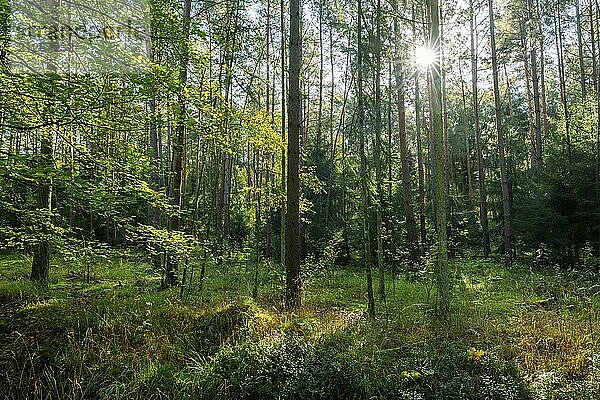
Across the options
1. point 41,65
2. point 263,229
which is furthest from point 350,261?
point 41,65

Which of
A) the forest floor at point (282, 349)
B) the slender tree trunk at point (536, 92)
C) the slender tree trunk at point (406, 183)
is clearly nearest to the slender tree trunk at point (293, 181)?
the forest floor at point (282, 349)

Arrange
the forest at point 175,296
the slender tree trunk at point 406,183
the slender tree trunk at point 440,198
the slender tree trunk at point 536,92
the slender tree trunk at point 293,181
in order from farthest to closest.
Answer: the slender tree trunk at point 536,92
the slender tree trunk at point 406,183
the slender tree trunk at point 293,181
the slender tree trunk at point 440,198
the forest at point 175,296

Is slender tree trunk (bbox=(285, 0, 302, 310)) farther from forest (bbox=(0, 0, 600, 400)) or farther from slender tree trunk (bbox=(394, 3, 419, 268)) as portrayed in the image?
slender tree trunk (bbox=(394, 3, 419, 268))

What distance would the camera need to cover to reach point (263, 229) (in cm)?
1684

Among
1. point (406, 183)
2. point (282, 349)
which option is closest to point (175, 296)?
point (282, 349)

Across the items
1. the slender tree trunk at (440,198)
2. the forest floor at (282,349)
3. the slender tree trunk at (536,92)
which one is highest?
the slender tree trunk at (536,92)

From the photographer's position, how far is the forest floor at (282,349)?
4184 mm

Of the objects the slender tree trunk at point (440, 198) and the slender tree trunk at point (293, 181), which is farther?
the slender tree trunk at point (293, 181)

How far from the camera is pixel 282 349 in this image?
460 cm

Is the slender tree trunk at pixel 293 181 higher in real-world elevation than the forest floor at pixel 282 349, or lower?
higher

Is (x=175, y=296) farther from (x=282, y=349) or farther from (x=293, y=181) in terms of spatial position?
(x=282, y=349)

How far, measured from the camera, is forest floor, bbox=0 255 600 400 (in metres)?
4.18

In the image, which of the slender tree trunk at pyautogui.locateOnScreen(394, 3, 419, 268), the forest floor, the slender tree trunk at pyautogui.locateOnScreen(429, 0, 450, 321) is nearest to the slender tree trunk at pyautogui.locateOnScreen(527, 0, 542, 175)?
the slender tree trunk at pyautogui.locateOnScreen(394, 3, 419, 268)

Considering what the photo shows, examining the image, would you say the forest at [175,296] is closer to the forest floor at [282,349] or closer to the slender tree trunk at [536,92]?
the forest floor at [282,349]
